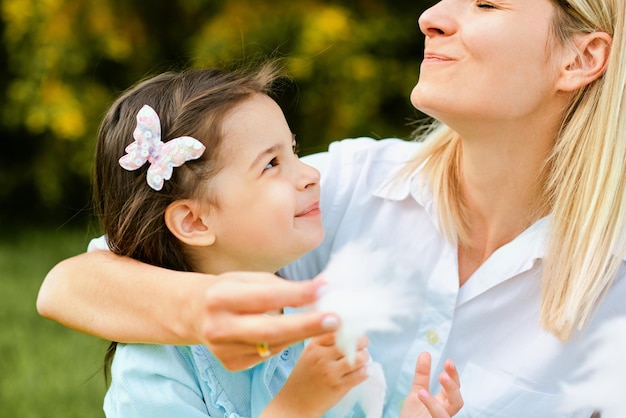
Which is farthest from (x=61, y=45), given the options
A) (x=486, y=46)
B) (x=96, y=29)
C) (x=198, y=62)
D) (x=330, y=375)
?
(x=330, y=375)

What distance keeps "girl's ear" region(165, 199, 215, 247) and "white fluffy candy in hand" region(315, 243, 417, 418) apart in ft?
1.16

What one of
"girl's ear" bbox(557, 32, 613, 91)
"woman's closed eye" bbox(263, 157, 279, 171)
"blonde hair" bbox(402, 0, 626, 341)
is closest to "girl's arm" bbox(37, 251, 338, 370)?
"woman's closed eye" bbox(263, 157, 279, 171)

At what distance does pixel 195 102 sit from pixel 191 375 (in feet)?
2.15

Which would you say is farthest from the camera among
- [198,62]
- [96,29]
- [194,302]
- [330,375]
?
[96,29]

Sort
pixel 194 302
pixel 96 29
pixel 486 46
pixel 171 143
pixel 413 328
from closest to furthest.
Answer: pixel 194 302 → pixel 171 143 → pixel 486 46 → pixel 413 328 → pixel 96 29

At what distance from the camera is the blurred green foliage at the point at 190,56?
5293mm

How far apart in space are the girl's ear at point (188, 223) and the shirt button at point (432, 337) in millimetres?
691

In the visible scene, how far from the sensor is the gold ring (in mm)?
1452

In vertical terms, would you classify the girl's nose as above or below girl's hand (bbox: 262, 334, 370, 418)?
above

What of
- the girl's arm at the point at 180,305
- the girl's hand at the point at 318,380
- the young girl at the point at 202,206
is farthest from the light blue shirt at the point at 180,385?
the girl's hand at the point at 318,380

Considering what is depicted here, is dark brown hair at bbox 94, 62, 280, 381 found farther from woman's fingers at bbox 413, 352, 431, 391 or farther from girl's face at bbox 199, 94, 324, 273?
woman's fingers at bbox 413, 352, 431, 391

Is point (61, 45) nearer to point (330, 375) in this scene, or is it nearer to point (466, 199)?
point (466, 199)

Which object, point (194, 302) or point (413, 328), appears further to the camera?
point (413, 328)

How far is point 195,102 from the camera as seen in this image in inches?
84.2
